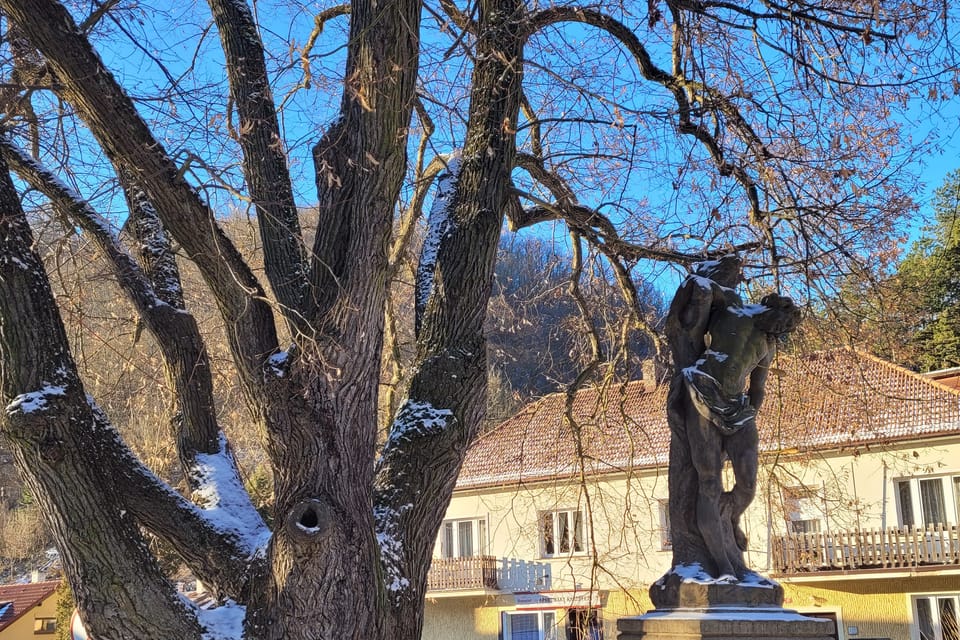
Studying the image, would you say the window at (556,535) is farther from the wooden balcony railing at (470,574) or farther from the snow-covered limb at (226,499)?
the snow-covered limb at (226,499)

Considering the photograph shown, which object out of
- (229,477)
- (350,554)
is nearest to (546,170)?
(229,477)

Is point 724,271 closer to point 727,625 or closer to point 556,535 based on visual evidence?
point 727,625

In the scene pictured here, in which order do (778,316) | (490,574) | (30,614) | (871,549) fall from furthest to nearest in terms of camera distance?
(30,614) < (490,574) < (871,549) < (778,316)

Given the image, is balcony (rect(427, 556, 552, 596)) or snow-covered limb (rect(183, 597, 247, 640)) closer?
snow-covered limb (rect(183, 597, 247, 640))

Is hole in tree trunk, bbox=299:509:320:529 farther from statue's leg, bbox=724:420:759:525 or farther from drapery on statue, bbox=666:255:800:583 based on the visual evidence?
statue's leg, bbox=724:420:759:525

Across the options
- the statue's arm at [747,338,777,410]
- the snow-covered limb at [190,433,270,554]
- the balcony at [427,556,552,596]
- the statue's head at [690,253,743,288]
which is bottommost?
the balcony at [427,556,552,596]

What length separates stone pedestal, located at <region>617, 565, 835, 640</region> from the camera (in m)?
5.86

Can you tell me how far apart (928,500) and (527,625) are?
1078 cm

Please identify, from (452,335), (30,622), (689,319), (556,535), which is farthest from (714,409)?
(30,622)

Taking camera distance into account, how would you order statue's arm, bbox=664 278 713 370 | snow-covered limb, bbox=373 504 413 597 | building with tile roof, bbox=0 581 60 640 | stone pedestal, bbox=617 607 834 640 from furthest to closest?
1. building with tile roof, bbox=0 581 60 640
2. statue's arm, bbox=664 278 713 370
3. stone pedestal, bbox=617 607 834 640
4. snow-covered limb, bbox=373 504 413 597

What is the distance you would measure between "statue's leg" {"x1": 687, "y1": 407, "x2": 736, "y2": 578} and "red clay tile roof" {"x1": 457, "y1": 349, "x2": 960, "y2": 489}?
1967mm

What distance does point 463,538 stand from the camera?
2756cm

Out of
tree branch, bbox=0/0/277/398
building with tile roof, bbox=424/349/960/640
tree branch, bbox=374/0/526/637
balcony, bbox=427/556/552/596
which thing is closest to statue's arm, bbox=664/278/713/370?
tree branch, bbox=374/0/526/637

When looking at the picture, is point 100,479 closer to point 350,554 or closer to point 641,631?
point 350,554
